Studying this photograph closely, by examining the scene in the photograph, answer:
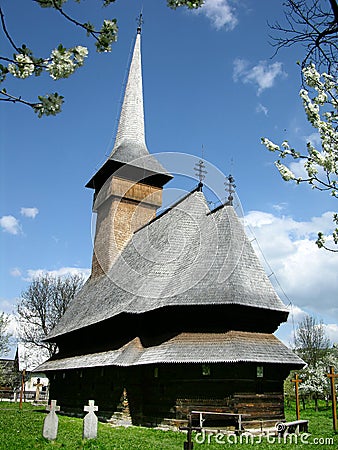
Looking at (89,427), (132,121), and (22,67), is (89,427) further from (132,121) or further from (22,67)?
(132,121)

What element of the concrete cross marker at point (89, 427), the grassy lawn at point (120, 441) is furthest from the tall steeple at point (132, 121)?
the concrete cross marker at point (89, 427)

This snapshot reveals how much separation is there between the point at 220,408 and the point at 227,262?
5.16 meters

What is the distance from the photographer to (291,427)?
1404cm

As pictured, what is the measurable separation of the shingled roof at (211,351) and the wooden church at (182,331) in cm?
4

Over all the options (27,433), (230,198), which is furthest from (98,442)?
(230,198)

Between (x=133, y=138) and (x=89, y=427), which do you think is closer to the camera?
(x=89, y=427)

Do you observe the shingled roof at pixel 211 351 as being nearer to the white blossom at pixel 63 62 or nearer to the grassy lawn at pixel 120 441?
the grassy lawn at pixel 120 441

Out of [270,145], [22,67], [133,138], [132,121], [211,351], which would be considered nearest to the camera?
[22,67]

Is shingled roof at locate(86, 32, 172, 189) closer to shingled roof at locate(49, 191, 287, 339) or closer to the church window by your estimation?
shingled roof at locate(49, 191, 287, 339)

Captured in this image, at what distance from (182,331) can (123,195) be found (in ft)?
46.1

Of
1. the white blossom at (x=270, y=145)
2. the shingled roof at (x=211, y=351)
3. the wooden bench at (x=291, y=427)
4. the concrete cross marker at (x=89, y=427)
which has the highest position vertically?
the white blossom at (x=270, y=145)

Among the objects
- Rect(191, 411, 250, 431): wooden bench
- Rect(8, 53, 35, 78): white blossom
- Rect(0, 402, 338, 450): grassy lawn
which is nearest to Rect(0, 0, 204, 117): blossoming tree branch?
Rect(8, 53, 35, 78): white blossom

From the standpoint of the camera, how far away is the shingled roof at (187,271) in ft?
53.0

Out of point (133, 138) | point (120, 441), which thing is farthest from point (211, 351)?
point (133, 138)
